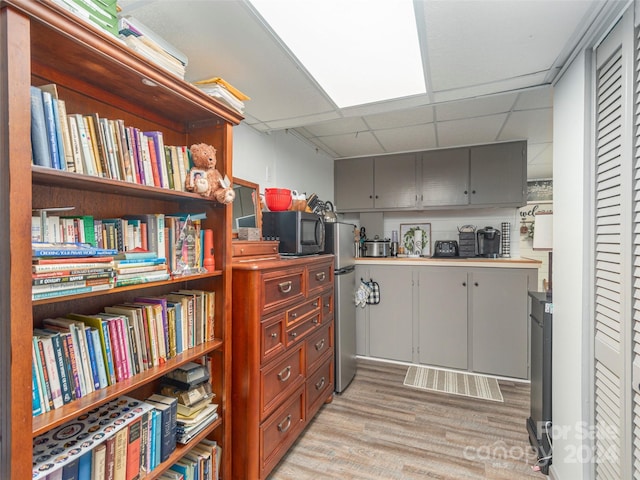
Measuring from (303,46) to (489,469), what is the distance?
8.39ft

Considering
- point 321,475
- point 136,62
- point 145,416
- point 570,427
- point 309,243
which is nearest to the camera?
point 136,62

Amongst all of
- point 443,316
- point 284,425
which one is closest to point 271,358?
point 284,425

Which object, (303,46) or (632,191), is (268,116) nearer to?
(303,46)

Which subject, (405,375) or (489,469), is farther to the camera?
(405,375)

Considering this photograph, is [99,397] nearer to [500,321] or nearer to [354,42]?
[354,42]

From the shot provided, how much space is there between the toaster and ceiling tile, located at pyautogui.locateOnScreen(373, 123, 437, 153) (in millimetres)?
1125

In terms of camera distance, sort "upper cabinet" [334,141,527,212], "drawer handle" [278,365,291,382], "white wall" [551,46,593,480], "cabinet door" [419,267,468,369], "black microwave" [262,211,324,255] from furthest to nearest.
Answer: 1. "upper cabinet" [334,141,527,212]
2. "cabinet door" [419,267,468,369]
3. "black microwave" [262,211,324,255]
4. "drawer handle" [278,365,291,382]
5. "white wall" [551,46,593,480]

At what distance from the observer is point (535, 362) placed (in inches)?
78.0

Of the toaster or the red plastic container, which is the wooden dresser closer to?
the red plastic container

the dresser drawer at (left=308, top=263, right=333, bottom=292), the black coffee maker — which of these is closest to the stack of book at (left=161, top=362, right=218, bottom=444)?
the dresser drawer at (left=308, top=263, right=333, bottom=292)

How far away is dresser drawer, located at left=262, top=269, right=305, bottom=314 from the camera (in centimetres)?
162

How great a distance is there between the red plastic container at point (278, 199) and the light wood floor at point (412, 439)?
160 centimetres

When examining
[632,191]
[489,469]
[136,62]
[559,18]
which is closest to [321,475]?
[489,469]

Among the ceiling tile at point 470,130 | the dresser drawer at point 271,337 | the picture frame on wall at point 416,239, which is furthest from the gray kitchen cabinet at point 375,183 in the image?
the dresser drawer at point 271,337
